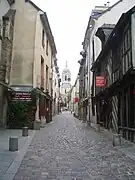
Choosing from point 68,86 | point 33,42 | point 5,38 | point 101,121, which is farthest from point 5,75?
point 68,86

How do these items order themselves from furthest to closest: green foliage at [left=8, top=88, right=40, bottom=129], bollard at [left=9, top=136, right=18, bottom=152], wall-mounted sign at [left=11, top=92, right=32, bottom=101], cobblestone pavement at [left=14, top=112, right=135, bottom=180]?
wall-mounted sign at [left=11, top=92, right=32, bottom=101]
green foliage at [left=8, top=88, right=40, bottom=129]
bollard at [left=9, top=136, right=18, bottom=152]
cobblestone pavement at [left=14, top=112, right=135, bottom=180]

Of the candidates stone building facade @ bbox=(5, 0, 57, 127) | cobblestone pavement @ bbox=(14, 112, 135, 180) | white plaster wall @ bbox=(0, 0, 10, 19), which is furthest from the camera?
stone building facade @ bbox=(5, 0, 57, 127)

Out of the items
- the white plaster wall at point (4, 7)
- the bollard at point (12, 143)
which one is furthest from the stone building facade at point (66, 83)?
the bollard at point (12, 143)

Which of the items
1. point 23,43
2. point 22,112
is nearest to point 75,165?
point 22,112

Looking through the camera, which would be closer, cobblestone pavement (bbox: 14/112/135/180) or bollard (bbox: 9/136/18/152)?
cobblestone pavement (bbox: 14/112/135/180)

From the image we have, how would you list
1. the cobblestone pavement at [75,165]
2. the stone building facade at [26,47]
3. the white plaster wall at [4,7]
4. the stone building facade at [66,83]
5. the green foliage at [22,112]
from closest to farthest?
the cobblestone pavement at [75,165]
the white plaster wall at [4,7]
the green foliage at [22,112]
the stone building facade at [26,47]
the stone building facade at [66,83]

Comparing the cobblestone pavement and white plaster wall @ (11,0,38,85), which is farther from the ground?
white plaster wall @ (11,0,38,85)

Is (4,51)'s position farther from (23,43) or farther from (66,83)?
(66,83)

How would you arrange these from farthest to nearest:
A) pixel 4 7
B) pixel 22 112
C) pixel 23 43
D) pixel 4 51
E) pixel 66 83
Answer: pixel 66 83
pixel 23 43
pixel 22 112
pixel 4 7
pixel 4 51

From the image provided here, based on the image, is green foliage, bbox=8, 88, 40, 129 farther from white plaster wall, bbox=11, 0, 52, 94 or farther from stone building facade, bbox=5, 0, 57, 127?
white plaster wall, bbox=11, 0, 52, 94

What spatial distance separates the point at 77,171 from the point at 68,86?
391ft

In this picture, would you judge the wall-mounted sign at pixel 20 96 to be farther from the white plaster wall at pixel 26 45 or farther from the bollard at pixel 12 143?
the bollard at pixel 12 143

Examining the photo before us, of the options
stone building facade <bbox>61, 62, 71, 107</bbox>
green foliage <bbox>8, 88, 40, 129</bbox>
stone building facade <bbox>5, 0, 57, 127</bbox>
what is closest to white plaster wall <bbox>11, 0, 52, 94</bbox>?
stone building facade <bbox>5, 0, 57, 127</bbox>

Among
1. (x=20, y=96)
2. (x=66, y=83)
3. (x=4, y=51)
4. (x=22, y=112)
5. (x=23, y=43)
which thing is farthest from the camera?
(x=66, y=83)
